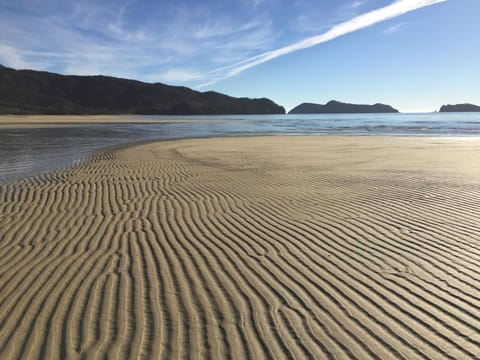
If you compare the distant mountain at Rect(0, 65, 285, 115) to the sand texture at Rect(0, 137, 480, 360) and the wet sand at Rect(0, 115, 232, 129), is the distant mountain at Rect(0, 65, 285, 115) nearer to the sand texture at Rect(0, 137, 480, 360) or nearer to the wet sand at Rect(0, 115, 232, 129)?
the wet sand at Rect(0, 115, 232, 129)

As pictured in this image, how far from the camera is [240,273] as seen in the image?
4.88 m

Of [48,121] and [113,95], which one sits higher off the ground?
[113,95]

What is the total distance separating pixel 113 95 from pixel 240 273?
7080 inches

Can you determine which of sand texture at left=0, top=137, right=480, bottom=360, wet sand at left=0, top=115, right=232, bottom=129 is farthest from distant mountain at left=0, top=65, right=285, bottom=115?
sand texture at left=0, top=137, right=480, bottom=360

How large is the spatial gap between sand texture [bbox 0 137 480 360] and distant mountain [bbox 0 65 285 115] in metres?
143

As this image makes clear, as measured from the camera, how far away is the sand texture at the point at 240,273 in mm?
3424

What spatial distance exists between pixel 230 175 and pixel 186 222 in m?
5.57

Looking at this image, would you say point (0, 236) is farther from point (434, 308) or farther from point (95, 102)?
point (95, 102)

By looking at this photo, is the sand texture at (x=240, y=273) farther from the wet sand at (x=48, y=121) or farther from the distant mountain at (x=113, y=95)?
the distant mountain at (x=113, y=95)

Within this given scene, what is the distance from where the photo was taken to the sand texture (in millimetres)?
3424

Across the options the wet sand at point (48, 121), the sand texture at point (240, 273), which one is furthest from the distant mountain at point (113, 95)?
the sand texture at point (240, 273)

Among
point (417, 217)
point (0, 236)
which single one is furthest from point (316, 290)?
point (0, 236)

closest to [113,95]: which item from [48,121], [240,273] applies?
[48,121]

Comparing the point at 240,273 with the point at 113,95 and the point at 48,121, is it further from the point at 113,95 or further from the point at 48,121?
the point at 113,95
